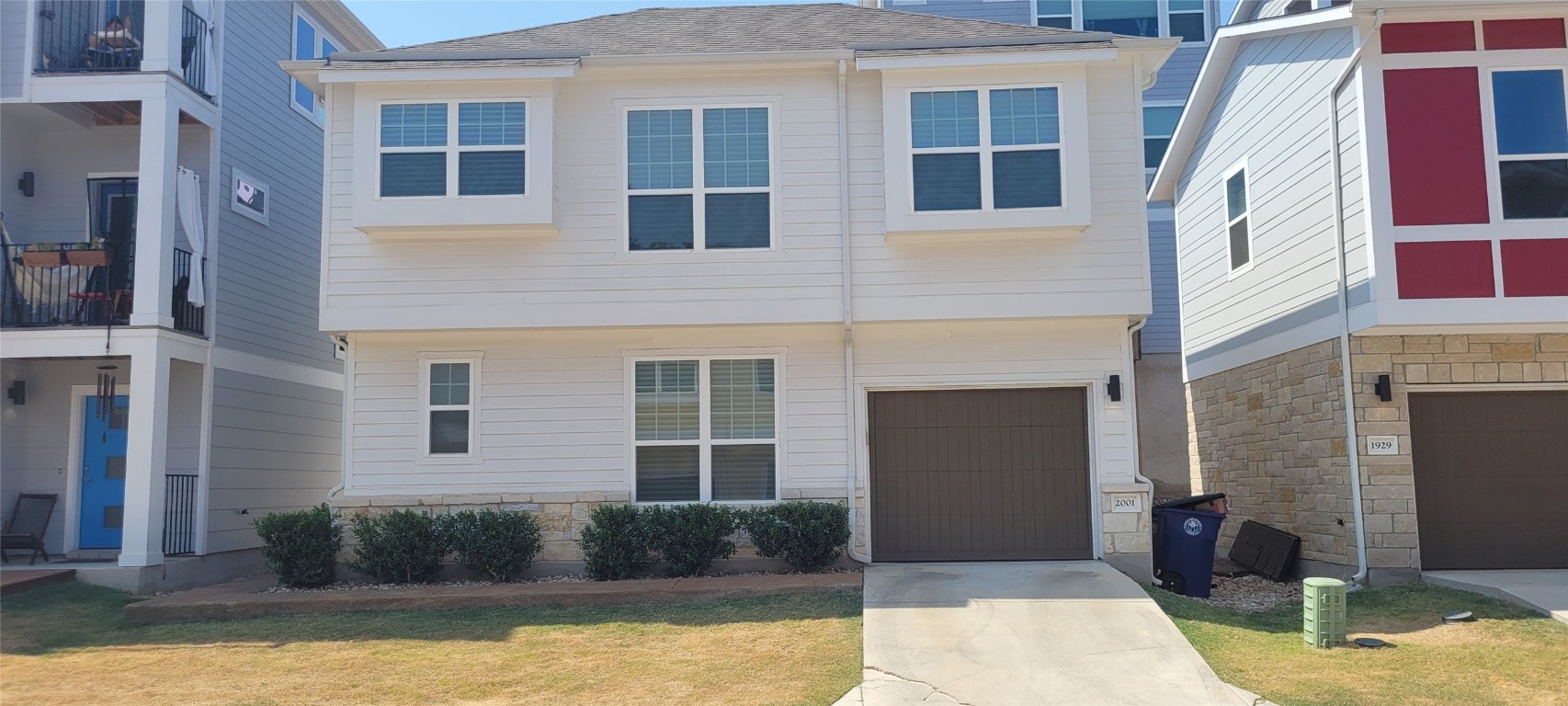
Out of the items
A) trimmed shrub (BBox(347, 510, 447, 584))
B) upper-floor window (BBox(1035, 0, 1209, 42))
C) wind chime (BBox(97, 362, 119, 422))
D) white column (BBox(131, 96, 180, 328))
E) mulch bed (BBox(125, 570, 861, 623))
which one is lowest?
mulch bed (BBox(125, 570, 861, 623))

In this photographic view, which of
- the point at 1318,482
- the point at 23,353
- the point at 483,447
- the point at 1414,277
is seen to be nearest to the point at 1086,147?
the point at 1414,277

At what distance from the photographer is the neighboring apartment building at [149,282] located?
12.0m

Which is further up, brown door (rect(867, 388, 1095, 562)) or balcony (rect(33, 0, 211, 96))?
balcony (rect(33, 0, 211, 96))

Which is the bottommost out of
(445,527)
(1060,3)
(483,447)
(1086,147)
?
(445,527)

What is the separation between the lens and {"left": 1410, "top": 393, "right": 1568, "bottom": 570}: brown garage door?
10906mm

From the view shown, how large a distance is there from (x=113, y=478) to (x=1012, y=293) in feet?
34.6

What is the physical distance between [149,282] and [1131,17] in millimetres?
16242

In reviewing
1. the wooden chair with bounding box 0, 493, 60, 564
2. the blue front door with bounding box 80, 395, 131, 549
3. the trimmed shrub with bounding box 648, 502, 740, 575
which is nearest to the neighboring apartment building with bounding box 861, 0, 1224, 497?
the trimmed shrub with bounding box 648, 502, 740, 575

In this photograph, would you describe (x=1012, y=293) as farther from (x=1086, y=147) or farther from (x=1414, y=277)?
(x=1414, y=277)

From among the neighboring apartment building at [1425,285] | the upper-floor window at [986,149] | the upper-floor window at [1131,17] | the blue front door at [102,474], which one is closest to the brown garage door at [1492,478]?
the neighboring apartment building at [1425,285]

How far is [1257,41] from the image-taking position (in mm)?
13211

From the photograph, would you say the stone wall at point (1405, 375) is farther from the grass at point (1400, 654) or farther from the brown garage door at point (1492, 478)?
the grass at point (1400, 654)

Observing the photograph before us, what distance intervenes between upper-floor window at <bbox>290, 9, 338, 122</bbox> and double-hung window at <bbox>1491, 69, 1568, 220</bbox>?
45.6ft

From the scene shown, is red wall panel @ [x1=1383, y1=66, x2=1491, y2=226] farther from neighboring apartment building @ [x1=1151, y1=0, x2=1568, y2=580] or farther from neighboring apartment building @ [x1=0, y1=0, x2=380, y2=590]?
neighboring apartment building @ [x1=0, y1=0, x2=380, y2=590]
